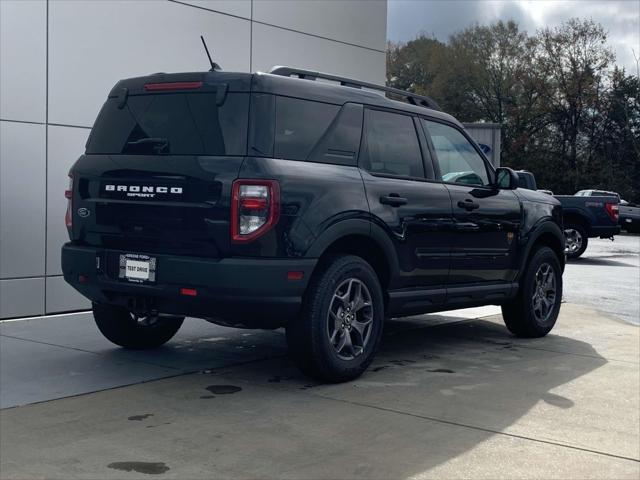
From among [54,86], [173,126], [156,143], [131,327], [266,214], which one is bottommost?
[131,327]

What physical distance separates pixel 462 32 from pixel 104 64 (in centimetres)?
5183

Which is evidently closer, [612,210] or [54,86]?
[54,86]

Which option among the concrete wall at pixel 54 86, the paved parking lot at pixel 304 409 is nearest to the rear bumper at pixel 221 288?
the paved parking lot at pixel 304 409

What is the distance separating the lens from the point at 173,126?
5.77 m

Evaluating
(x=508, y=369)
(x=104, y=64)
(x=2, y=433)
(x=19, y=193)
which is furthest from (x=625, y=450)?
(x=104, y=64)

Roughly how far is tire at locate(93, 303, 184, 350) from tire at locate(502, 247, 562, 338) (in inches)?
125

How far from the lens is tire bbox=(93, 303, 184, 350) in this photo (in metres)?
6.68

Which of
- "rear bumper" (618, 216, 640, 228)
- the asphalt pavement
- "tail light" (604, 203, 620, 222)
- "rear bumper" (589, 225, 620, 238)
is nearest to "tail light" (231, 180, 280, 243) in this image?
the asphalt pavement

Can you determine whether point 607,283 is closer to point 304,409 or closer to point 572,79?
point 304,409

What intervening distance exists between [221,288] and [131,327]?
5.78ft

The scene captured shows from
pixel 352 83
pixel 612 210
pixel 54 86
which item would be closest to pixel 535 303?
pixel 352 83

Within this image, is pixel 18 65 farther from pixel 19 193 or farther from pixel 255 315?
pixel 255 315

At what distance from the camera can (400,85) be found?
64.3 metres

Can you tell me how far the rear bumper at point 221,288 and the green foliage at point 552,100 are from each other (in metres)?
46.0
